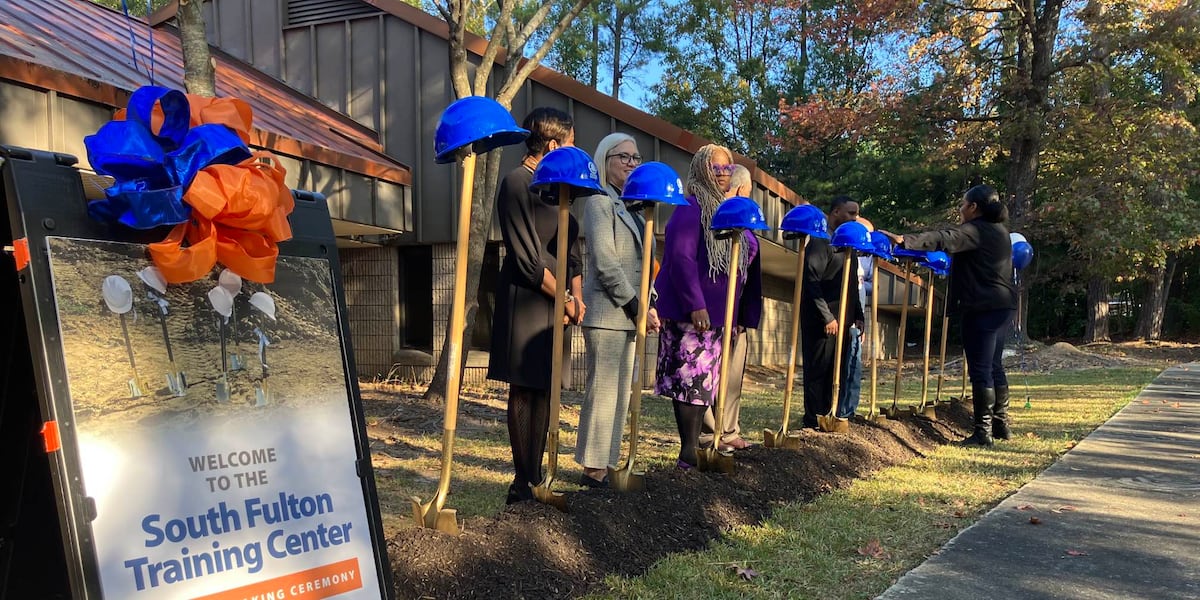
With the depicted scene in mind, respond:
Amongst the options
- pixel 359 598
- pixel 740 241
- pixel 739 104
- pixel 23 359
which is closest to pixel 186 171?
pixel 23 359

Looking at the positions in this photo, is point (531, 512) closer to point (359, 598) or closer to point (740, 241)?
point (359, 598)

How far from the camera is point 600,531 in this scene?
3.17 meters

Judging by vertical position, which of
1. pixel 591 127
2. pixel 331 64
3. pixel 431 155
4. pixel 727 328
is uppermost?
pixel 331 64

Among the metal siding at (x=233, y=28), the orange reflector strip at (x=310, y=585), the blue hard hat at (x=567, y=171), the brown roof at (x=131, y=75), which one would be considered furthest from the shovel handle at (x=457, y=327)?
the metal siding at (x=233, y=28)

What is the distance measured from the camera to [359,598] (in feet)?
7.11

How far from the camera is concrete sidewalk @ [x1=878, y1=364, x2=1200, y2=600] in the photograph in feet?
9.87

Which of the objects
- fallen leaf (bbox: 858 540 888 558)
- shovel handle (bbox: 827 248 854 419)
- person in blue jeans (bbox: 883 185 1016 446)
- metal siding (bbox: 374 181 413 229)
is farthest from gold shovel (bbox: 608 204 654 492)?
metal siding (bbox: 374 181 413 229)

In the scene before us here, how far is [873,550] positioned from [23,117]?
18.6 feet

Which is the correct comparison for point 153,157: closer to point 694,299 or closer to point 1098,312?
point 694,299

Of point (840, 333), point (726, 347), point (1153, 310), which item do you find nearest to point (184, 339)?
point (726, 347)

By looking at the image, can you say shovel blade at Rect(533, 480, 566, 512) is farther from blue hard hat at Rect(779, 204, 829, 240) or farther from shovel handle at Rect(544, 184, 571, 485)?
blue hard hat at Rect(779, 204, 829, 240)

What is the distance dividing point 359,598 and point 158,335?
33.1 inches

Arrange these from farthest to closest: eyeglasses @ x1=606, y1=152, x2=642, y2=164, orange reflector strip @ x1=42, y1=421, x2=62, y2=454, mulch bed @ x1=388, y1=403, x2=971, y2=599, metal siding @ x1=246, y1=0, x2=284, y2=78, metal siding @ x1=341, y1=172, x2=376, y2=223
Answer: metal siding @ x1=246, y1=0, x2=284, y2=78, metal siding @ x1=341, y1=172, x2=376, y2=223, eyeglasses @ x1=606, y1=152, x2=642, y2=164, mulch bed @ x1=388, y1=403, x2=971, y2=599, orange reflector strip @ x1=42, y1=421, x2=62, y2=454

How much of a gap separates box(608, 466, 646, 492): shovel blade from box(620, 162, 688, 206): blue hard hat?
4.01 ft
